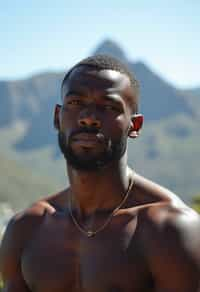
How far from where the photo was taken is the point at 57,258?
3.77 metres

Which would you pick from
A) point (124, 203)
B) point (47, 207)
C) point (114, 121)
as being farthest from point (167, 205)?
point (47, 207)

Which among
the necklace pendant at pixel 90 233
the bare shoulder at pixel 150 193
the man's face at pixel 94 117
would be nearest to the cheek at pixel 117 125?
the man's face at pixel 94 117

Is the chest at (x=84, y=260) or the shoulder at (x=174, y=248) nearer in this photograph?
the shoulder at (x=174, y=248)

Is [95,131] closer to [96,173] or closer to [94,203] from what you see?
→ [96,173]

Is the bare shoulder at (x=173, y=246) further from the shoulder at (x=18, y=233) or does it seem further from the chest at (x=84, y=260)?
the shoulder at (x=18, y=233)

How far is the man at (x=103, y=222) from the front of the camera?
3385mm

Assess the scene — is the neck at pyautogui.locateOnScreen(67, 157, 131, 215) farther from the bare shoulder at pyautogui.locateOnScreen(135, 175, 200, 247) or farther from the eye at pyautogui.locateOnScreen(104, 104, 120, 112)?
the eye at pyautogui.locateOnScreen(104, 104, 120, 112)

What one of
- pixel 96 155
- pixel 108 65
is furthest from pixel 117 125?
pixel 108 65

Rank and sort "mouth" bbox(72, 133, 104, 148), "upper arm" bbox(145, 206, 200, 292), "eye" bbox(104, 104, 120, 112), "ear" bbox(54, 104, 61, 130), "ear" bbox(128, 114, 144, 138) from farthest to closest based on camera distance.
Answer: "ear" bbox(54, 104, 61, 130) < "ear" bbox(128, 114, 144, 138) < "eye" bbox(104, 104, 120, 112) < "mouth" bbox(72, 133, 104, 148) < "upper arm" bbox(145, 206, 200, 292)

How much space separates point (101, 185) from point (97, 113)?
0.43 metres

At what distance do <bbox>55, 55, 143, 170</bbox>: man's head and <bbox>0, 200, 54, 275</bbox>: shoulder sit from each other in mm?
604

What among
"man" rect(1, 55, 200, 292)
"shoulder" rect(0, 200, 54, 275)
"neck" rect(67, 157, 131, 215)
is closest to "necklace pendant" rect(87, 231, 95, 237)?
"man" rect(1, 55, 200, 292)

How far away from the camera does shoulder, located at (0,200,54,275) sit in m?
3.91

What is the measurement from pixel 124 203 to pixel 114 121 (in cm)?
50
